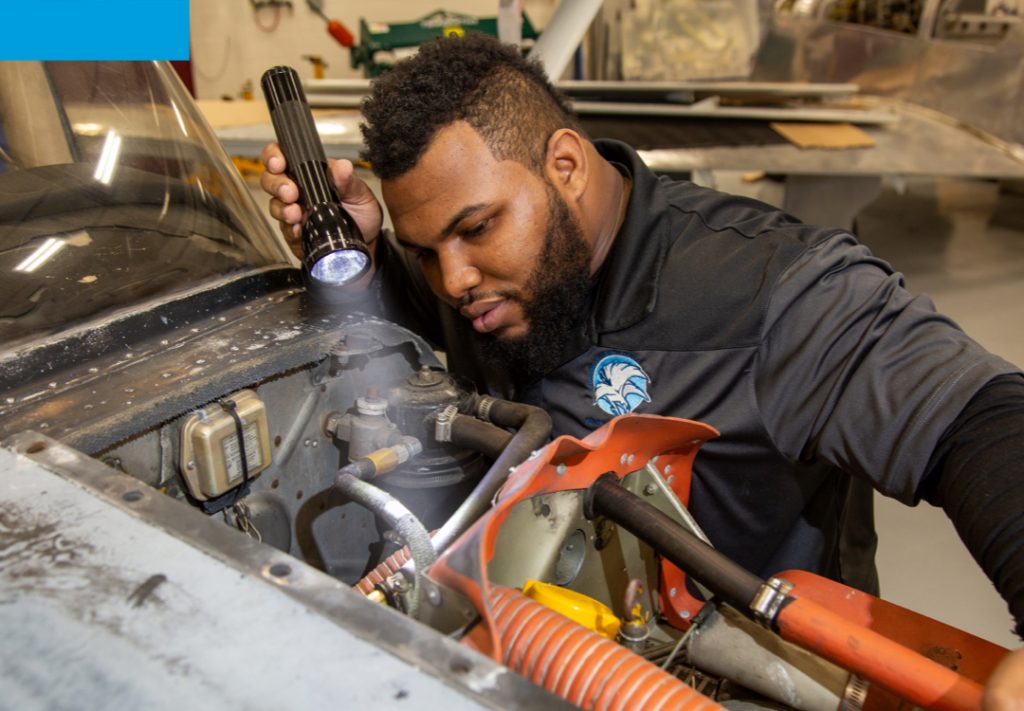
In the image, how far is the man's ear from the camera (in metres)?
1.35

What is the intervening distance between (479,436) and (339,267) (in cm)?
39

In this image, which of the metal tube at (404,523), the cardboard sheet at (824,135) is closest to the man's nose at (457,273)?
the metal tube at (404,523)

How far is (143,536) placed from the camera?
0.71 metres

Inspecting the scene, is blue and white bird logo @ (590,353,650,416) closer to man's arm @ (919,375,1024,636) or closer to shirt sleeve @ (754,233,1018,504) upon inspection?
shirt sleeve @ (754,233,1018,504)

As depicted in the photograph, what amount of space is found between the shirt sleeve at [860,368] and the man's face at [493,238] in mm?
363

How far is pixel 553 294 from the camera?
1354mm

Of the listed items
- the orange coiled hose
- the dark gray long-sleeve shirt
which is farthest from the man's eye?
the orange coiled hose

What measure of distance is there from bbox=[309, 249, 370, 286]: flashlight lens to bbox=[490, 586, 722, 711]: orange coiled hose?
0.66m

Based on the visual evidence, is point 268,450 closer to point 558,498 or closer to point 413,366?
point 413,366

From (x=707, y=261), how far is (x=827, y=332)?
25cm

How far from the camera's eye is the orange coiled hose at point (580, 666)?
26.1 inches

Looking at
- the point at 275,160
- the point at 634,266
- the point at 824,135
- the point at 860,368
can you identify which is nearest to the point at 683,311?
the point at 634,266

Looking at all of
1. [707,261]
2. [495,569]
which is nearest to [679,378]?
[707,261]

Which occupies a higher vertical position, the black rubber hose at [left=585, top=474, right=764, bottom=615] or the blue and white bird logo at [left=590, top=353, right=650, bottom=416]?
the black rubber hose at [left=585, top=474, right=764, bottom=615]
